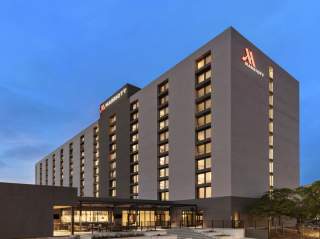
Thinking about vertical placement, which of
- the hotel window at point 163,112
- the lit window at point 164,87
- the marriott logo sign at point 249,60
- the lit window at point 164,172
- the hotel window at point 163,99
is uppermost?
the marriott logo sign at point 249,60

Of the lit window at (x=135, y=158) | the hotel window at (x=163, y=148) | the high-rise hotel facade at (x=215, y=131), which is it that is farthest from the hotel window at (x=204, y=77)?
the lit window at (x=135, y=158)

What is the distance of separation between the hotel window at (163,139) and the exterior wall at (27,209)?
31.9 m

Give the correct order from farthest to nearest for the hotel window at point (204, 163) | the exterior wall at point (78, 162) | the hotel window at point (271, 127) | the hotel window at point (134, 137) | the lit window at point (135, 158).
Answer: the exterior wall at point (78, 162)
the hotel window at point (134, 137)
the lit window at point (135, 158)
the hotel window at point (271, 127)
the hotel window at point (204, 163)

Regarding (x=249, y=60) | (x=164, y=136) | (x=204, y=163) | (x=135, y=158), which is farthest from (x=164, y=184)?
(x=249, y=60)

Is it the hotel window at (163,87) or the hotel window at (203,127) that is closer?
the hotel window at (203,127)

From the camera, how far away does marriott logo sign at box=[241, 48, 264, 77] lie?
198 feet

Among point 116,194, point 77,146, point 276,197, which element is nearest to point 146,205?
point 276,197

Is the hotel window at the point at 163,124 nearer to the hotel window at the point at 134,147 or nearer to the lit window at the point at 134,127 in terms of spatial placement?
the lit window at the point at 134,127

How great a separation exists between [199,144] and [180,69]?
15.4m

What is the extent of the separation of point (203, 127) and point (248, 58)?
14213 millimetres

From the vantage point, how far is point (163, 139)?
71625 mm

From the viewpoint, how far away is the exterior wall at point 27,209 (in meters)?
36.6

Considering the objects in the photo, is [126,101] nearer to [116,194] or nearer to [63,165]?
[116,194]

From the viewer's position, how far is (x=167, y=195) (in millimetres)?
68500
